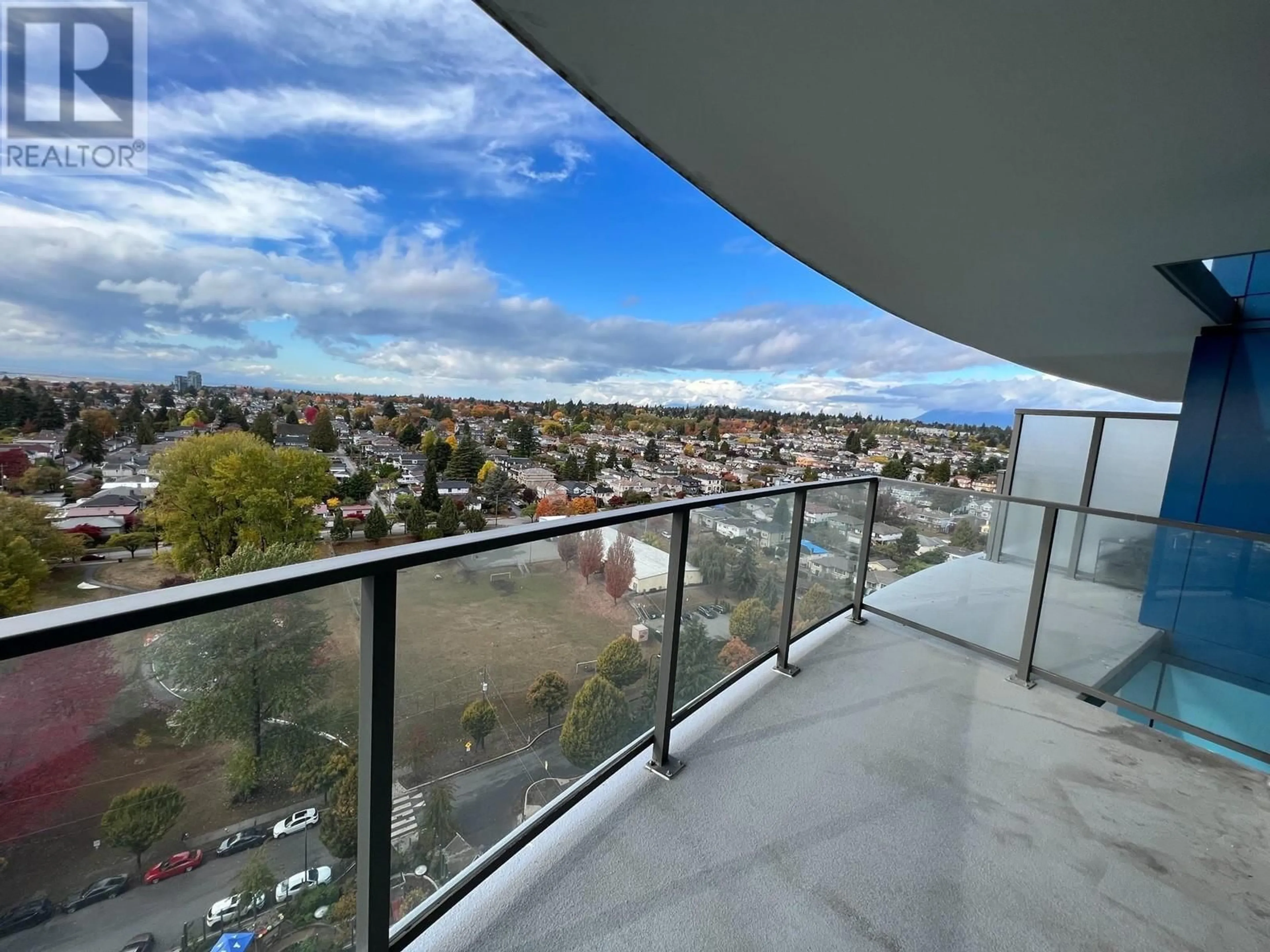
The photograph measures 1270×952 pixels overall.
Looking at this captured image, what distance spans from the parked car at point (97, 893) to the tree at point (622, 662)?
121 cm

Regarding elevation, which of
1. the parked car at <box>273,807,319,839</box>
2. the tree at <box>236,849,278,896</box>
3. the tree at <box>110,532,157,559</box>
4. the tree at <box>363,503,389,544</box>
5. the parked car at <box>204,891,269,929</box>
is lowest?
the tree at <box>110,532,157,559</box>

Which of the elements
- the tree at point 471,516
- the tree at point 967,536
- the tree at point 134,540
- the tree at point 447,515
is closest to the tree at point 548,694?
the tree at point 967,536

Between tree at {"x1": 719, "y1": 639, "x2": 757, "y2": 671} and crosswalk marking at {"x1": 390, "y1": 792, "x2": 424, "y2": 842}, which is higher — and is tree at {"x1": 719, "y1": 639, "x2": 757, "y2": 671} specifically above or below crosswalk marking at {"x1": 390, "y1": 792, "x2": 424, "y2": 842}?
below

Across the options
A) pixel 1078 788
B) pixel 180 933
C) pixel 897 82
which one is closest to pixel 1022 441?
pixel 1078 788

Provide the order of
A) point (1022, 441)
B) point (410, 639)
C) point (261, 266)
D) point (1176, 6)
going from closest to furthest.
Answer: point (410, 639) → point (1176, 6) → point (1022, 441) → point (261, 266)

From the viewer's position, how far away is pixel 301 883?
107 cm

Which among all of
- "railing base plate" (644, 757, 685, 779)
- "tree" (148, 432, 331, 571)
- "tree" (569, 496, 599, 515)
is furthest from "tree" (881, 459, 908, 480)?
"tree" (148, 432, 331, 571)

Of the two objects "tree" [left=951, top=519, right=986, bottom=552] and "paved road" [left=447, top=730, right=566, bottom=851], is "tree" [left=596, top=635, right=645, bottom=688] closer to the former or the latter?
"paved road" [left=447, top=730, right=566, bottom=851]

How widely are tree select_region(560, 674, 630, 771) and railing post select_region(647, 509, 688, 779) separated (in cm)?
16

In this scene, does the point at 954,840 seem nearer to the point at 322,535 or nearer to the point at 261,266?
the point at 322,535

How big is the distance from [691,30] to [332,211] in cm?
3040

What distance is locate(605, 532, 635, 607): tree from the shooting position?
179cm

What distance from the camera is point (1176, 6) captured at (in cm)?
144

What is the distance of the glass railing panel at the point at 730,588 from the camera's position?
2.13 m
